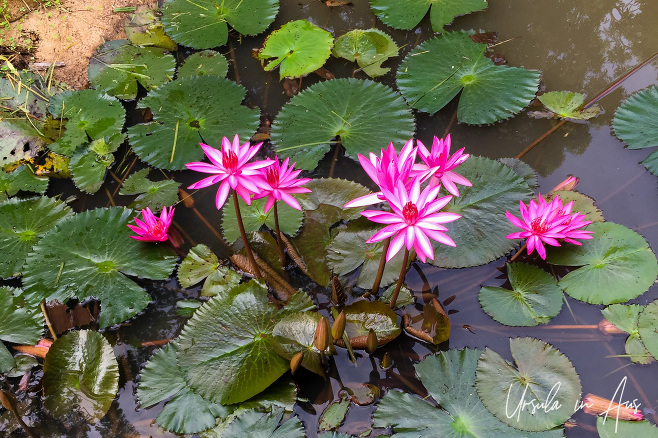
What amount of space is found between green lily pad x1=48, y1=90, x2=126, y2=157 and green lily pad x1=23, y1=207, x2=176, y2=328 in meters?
0.65

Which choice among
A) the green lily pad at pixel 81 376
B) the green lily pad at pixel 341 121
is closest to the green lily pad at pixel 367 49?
the green lily pad at pixel 341 121

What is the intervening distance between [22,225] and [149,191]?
682 mm

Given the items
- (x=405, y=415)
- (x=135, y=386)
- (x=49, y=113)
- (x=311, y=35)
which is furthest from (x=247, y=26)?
(x=405, y=415)

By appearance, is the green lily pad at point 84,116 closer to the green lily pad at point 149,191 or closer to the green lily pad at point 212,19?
the green lily pad at point 149,191

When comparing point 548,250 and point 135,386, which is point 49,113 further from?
point 548,250

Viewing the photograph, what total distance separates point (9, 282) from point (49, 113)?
123 centimetres

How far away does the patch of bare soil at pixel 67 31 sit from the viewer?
355cm

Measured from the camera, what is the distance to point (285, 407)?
2.08 m

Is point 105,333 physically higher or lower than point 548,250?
lower

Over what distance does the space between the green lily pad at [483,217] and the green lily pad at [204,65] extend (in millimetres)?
1798

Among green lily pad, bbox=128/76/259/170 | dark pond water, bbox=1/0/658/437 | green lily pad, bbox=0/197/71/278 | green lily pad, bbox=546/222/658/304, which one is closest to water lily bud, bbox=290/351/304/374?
dark pond water, bbox=1/0/658/437

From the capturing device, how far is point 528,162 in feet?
9.13

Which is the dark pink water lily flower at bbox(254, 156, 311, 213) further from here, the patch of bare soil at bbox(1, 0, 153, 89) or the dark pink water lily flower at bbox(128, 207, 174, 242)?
the patch of bare soil at bbox(1, 0, 153, 89)

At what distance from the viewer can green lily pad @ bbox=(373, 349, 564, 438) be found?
1934 mm
